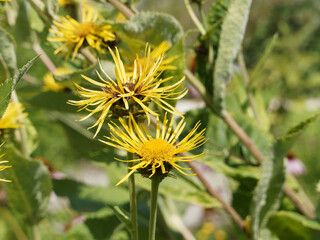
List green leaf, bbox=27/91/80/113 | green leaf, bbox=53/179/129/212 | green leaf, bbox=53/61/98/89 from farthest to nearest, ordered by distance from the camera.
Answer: green leaf, bbox=53/179/129/212 < green leaf, bbox=27/91/80/113 < green leaf, bbox=53/61/98/89

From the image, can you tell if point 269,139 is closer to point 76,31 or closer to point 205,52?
point 205,52

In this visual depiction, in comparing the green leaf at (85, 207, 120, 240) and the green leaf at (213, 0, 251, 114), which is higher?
the green leaf at (213, 0, 251, 114)

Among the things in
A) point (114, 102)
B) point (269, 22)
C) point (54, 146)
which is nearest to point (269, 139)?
point (114, 102)

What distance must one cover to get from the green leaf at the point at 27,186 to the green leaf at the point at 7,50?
105 mm

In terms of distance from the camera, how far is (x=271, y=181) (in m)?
0.52

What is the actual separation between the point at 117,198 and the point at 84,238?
3.4 inches

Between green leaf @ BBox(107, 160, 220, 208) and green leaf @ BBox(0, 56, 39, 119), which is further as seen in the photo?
green leaf @ BBox(107, 160, 220, 208)

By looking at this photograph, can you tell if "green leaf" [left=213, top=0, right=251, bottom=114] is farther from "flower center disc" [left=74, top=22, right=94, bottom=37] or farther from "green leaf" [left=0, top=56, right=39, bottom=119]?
"green leaf" [left=0, top=56, right=39, bottom=119]

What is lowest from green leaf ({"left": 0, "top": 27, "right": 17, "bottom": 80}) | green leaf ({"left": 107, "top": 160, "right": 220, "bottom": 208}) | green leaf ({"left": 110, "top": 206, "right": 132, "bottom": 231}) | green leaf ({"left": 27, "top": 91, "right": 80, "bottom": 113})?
green leaf ({"left": 110, "top": 206, "right": 132, "bottom": 231})

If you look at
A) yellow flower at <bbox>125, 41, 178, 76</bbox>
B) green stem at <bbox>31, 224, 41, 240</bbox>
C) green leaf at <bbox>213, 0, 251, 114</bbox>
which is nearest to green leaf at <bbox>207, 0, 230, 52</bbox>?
green leaf at <bbox>213, 0, 251, 114</bbox>

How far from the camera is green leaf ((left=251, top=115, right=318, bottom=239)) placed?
468 millimetres

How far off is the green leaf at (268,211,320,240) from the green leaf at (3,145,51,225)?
0.32m

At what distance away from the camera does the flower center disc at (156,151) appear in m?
0.32

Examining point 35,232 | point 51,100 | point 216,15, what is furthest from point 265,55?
point 35,232
